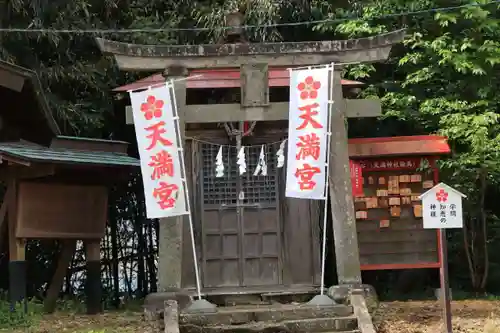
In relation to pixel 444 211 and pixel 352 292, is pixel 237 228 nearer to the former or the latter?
pixel 352 292

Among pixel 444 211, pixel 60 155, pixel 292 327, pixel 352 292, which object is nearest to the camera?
pixel 444 211

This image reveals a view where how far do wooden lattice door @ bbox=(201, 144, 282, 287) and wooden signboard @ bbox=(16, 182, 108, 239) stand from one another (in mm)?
1959

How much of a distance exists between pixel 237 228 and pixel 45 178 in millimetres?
3307

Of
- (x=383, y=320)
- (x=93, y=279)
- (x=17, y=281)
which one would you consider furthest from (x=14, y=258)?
(x=383, y=320)

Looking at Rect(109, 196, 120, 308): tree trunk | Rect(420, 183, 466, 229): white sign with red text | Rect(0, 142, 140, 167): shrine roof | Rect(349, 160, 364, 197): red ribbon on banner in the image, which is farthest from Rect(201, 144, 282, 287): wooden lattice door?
Rect(109, 196, 120, 308): tree trunk

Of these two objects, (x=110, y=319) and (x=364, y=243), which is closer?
(x=110, y=319)

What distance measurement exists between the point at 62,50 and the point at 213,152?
14.8 feet

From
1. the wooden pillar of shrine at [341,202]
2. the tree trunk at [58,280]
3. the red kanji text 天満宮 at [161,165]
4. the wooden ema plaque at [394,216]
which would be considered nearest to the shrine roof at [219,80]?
the wooden pillar of shrine at [341,202]

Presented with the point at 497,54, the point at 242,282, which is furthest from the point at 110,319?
the point at 497,54

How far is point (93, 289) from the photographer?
444 inches

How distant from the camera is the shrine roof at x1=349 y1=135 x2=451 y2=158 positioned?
1110cm

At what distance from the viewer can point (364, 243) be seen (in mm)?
11359

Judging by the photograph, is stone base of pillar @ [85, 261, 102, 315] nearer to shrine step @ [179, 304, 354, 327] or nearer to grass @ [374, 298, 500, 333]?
shrine step @ [179, 304, 354, 327]

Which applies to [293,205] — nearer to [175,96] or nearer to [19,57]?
[175,96]
